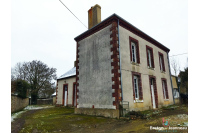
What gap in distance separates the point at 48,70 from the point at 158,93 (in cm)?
2276

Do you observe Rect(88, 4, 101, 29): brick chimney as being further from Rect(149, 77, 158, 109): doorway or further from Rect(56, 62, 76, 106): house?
Rect(56, 62, 76, 106): house

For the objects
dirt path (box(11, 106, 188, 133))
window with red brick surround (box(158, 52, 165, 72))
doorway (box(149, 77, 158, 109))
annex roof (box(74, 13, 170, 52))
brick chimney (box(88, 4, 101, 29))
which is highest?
brick chimney (box(88, 4, 101, 29))

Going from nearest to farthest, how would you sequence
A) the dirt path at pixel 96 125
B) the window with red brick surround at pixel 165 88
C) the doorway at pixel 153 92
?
1. the dirt path at pixel 96 125
2. the doorway at pixel 153 92
3. the window with red brick surround at pixel 165 88

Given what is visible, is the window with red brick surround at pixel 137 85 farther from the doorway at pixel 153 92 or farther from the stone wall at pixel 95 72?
the stone wall at pixel 95 72

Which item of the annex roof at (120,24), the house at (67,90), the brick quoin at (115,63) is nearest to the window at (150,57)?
the annex roof at (120,24)

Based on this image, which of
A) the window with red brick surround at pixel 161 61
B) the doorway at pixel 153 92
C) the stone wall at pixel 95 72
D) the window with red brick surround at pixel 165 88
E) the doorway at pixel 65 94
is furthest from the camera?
the doorway at pixel 65 94

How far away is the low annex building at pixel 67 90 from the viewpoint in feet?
53.0

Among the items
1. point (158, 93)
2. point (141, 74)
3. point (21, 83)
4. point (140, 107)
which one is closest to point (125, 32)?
point (141, 74)

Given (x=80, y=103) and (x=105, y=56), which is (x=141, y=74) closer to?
(x=105, y=56)

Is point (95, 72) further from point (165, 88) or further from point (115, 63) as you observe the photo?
point (165, 88)

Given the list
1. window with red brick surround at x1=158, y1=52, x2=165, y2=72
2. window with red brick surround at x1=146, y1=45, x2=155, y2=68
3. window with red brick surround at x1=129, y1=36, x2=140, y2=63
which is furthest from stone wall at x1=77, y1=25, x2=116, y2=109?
window with red brick surround at x1=158, y1=52, x2=165, y2=72

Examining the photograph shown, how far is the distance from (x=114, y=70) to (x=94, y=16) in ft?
18.5

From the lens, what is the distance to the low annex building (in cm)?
1616

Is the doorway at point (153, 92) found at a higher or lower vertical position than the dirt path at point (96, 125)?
higher
